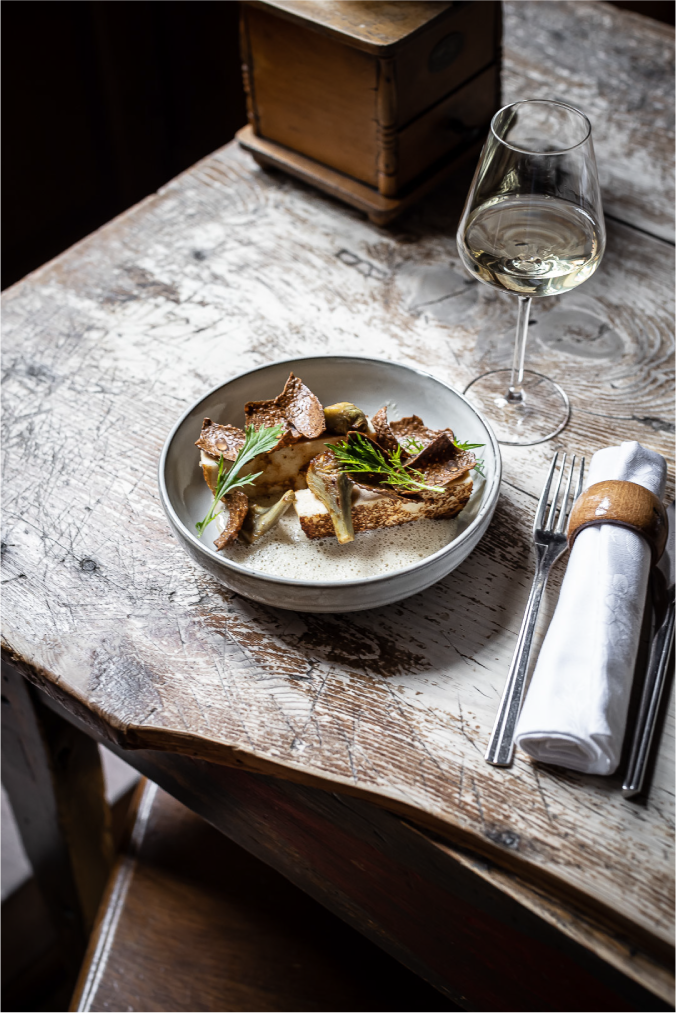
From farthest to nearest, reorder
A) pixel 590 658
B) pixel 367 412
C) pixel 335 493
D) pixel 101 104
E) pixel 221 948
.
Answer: pixel 101 104
pixel 221 948
pixel 367 412
pixel 335 493
pixel 590 658

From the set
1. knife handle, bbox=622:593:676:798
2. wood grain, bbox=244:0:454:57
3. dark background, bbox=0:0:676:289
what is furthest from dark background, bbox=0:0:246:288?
knife handle, bbox=622:593:676:798

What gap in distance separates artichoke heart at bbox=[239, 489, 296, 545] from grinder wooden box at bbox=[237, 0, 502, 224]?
1.77ft

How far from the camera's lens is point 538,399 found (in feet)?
3.00

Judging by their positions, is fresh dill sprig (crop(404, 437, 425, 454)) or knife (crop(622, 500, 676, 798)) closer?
knife (crop(622, 500, 676, 798))

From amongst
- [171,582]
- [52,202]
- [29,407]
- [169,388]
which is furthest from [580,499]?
[52,202]

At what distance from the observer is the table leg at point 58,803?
3.22ft

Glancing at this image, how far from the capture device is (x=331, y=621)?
2.39 ft

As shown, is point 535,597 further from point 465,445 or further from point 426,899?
point 426,899

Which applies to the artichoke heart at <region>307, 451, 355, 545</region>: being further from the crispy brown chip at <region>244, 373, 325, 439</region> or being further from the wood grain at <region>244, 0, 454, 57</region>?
the wood grain at <region>244, 0, 454, 57</region>

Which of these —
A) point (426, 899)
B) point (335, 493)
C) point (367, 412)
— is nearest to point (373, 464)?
point (335, 493)

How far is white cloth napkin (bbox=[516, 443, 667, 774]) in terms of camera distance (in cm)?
59

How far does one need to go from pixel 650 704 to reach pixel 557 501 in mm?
219

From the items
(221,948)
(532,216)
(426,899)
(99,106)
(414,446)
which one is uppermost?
(532,216)

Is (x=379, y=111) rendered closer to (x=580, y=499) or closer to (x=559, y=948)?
(x=580, y=499)
